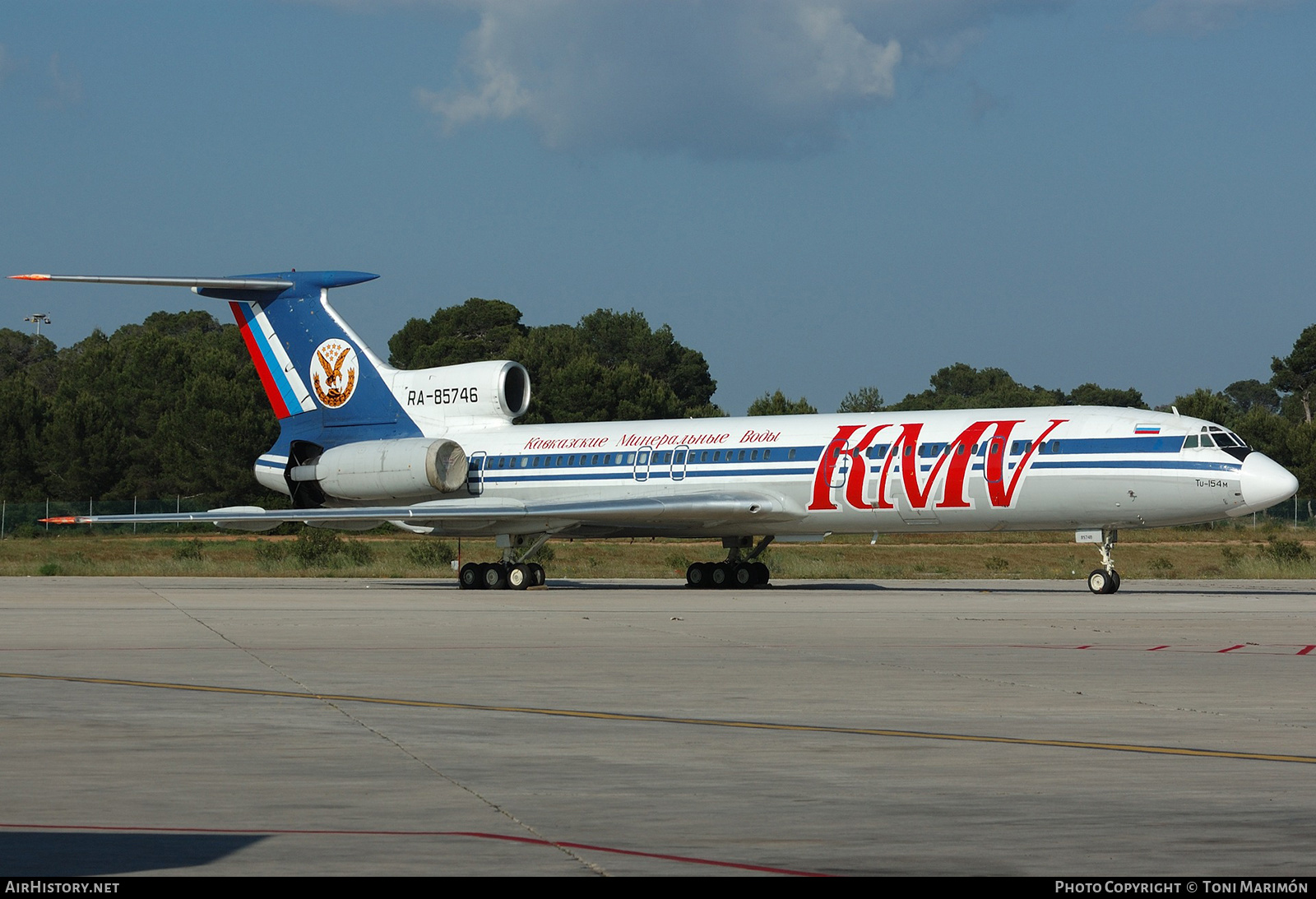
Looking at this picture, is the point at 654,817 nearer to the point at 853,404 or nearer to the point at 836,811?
the point at 836,811

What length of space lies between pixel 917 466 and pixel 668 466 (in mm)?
6345

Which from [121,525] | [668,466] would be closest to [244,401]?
[121,525]

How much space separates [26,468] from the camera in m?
86.9

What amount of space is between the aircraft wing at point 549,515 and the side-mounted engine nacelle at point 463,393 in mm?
3886

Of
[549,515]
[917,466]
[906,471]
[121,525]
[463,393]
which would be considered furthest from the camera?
[121,525]

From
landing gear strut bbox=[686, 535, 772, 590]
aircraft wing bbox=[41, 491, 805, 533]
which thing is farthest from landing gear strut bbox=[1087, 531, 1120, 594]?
landing gear strut bbox=[686, 535, 772, 590]

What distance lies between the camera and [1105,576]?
101 ft

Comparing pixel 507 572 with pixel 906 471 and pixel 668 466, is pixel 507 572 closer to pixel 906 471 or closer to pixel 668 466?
pixel 668 466

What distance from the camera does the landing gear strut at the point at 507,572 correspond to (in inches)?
1433

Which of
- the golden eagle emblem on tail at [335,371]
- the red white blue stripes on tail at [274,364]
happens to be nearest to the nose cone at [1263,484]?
the golden eagle emblem on tail at [335,371]

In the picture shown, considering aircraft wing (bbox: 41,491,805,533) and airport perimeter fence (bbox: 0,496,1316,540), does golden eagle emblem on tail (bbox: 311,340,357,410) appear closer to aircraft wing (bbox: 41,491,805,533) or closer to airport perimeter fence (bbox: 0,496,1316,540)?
aircraft wing (bbox: 41,491,805,533)

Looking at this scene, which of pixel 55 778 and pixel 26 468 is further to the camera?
pixel 26 468

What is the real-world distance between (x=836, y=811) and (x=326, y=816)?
2.55 m
